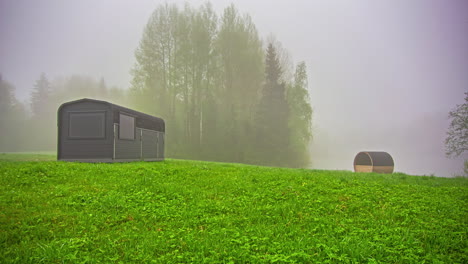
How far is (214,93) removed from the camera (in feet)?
132

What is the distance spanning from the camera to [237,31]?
40.0 metres

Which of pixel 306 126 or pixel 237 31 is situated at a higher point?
pixel 237 31

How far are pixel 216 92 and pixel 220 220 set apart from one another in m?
33.4

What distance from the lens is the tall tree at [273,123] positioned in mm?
37719

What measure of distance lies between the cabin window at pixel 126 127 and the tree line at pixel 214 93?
57.6ft

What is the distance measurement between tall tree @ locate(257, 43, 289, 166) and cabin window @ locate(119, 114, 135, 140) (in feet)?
68.3

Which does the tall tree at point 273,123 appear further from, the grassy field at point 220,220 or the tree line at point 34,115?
the tree line at point 34,115

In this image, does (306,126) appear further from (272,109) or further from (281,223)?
(281,223)

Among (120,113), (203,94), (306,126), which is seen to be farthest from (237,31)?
(120,113)

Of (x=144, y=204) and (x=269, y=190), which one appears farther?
(x=269, y=190)

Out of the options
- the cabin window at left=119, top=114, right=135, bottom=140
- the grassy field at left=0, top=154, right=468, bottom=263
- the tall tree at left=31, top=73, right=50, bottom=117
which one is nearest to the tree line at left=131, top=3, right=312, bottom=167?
the cabin window at left=119, top=114, right=135, bottom=140

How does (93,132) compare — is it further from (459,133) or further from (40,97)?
(40,97)

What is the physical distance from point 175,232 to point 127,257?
55.9 inches

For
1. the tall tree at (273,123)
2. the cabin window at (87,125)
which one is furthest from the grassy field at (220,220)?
the tall tree at (273,123)
